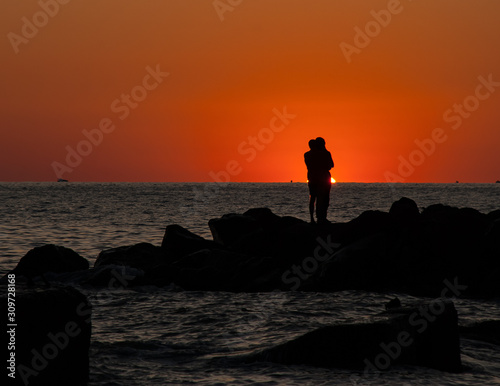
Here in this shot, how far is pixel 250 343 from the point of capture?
35.3ft

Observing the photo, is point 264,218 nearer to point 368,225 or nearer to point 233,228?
point 233,228

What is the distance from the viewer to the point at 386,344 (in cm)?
920

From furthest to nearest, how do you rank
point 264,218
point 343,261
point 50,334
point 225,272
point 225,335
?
point 264,218 < point 225,272 < point 343,261 < point 225,335 < point 50,334

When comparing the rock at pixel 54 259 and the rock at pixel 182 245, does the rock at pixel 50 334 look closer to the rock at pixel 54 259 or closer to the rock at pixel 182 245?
the rock at pixel 54 259

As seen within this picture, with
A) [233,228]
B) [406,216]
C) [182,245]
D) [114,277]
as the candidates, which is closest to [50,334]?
[114,277]

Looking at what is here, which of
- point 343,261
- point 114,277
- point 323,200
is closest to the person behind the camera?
point 343,261

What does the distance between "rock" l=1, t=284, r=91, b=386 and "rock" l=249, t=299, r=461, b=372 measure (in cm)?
285

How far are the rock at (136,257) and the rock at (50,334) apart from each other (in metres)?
11.0

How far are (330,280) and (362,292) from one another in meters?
0.82

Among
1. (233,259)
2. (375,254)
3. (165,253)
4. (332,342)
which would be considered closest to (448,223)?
(375,254)

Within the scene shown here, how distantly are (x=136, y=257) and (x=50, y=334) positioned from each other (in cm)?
1230

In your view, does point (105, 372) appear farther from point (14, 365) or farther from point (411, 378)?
point (411, 378)

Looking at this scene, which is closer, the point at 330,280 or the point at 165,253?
the point at 330,280

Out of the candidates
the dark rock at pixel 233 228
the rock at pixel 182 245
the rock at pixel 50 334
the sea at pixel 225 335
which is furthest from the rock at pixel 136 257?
the rock at pixel 50 334
